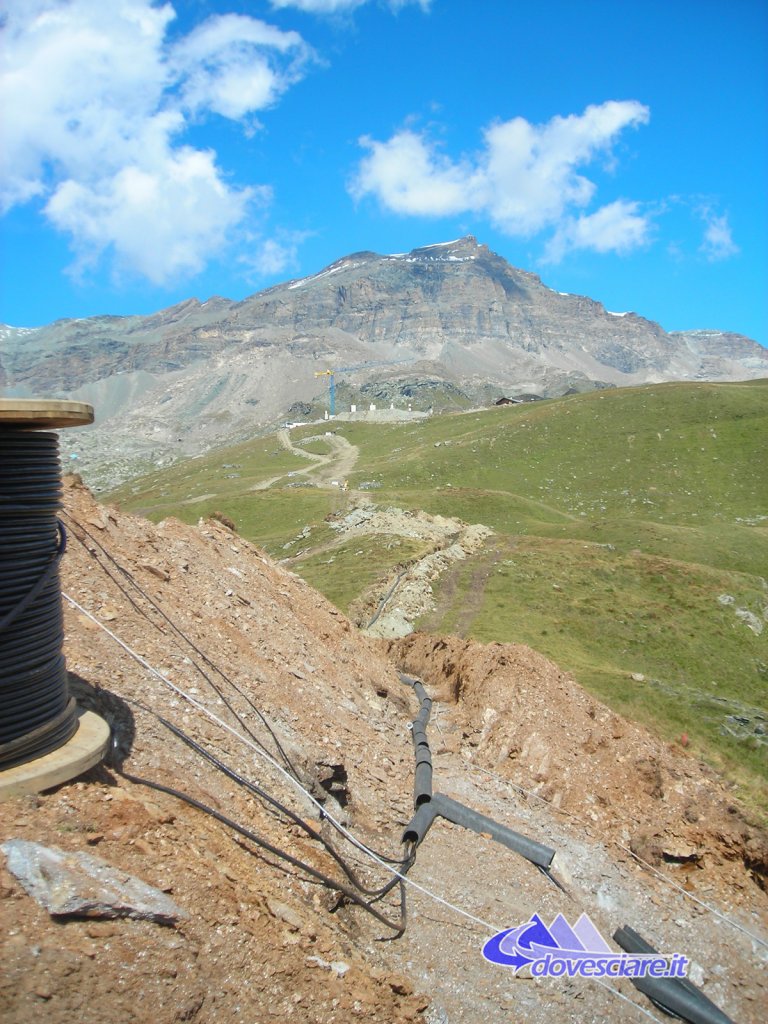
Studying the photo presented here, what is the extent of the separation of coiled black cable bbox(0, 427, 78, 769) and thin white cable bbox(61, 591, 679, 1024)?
317 cm

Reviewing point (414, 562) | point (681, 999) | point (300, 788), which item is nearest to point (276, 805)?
point (300, 788)

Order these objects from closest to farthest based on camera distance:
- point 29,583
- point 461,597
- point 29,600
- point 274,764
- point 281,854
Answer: point 29,600, point 29,583, point 281,854, point 274,764, point 461,597

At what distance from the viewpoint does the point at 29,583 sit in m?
7.89

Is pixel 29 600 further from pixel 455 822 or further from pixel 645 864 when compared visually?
pixel 645 864

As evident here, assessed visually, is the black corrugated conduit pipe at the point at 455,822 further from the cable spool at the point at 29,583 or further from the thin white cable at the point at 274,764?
the cable spool at the point at 29,583

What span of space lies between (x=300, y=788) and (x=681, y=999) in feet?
22.8

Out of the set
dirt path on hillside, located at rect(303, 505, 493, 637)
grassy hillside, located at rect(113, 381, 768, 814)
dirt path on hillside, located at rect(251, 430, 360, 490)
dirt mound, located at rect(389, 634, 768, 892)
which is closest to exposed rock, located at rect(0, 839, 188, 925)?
dirt mound, located at rect(389, 634, 768, 892)

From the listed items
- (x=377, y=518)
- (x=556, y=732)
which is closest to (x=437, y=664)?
(x=556, y=732)

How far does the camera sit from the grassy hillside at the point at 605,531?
115 ft

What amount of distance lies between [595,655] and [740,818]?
2091 centimetres

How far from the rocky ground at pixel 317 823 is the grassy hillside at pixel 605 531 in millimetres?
10206

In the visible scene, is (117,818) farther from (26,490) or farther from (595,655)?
(595,655)

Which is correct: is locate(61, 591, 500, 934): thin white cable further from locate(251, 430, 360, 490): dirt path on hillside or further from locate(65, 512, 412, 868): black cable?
locate(251, 430, 360, 490): dirt path on hillside

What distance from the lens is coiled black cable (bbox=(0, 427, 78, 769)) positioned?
7625 mm
